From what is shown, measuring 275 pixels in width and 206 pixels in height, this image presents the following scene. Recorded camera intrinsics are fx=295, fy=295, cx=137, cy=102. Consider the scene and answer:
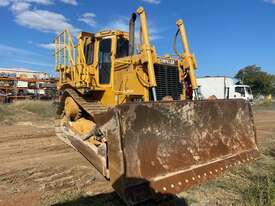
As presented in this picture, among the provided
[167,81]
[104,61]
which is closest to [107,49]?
[104,61]

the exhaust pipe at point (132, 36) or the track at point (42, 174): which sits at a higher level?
the exhaust pipe at point (132, 36)

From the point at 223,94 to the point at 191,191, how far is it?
28281 mm

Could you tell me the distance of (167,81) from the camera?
6387 mm

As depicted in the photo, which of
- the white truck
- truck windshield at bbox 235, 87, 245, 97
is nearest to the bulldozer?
the white truck

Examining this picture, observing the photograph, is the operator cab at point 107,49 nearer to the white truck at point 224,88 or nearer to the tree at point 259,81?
the white truck at point 224,88

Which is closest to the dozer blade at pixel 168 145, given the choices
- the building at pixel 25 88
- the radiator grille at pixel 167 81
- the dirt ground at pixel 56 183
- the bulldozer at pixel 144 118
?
the bulldozer at pixel 144 118

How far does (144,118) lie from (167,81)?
2440 mm

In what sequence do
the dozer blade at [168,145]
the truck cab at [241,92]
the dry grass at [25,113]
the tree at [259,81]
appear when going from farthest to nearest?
the tree at [259,81] < the truck cab at [241,92] < the dry grass at [25,113] < the dozer blade at [168,145]

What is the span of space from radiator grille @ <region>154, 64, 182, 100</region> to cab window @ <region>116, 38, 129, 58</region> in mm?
1028

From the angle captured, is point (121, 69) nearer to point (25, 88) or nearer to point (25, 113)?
point (25, 113)

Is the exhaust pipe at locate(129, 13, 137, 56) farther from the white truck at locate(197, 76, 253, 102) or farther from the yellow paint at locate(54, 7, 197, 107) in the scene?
the white truck at locate(197, 76, 253, 102)

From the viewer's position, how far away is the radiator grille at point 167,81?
6220mm

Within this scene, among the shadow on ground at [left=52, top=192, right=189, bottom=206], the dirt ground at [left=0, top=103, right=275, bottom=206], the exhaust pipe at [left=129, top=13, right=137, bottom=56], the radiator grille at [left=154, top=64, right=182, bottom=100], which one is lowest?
the shadow on ground at [left=52, top=192, right=189, bottom=206]

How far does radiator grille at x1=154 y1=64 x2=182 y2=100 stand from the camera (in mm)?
6220
